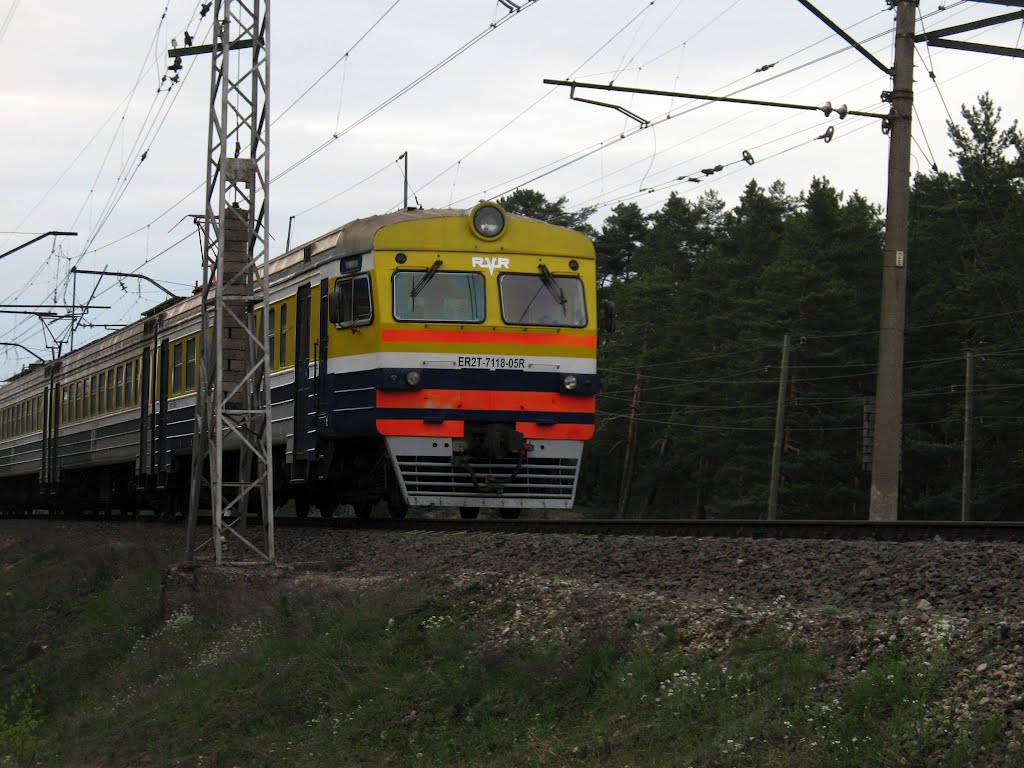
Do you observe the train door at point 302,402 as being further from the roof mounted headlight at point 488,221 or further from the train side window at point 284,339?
the roof mounted headlight at point 488,221

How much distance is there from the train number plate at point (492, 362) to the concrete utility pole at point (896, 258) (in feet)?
14.2

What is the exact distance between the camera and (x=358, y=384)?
16.7 metres

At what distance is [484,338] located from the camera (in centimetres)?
1684

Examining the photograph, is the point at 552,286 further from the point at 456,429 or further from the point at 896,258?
the point at 896,258

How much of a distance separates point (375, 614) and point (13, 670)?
28.4 feet

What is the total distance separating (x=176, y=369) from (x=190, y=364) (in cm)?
103

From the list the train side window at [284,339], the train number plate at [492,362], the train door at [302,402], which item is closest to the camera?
the train number plate at [492,362]


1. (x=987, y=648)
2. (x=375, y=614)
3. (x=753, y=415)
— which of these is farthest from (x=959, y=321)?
(x=987, y=648)

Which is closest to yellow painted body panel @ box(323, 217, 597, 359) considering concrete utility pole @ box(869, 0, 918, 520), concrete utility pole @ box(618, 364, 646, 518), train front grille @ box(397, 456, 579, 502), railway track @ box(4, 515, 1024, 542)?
train front grille @ box(397, 456, 579, 502)

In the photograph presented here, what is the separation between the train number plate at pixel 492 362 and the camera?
16719mm

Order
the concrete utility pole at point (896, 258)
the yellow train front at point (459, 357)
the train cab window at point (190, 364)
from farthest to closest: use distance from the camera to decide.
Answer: the train cab window at point (190, 364)
the concrete utility pole at point (896, 258)
the yellow train front at point (459, 357)

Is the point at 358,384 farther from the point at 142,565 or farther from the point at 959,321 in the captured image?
the point at 959,321

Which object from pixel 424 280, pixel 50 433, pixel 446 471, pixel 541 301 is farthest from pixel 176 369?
pixel 50 433

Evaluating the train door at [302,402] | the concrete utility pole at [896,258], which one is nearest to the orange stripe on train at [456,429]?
the train door at [302,402]
